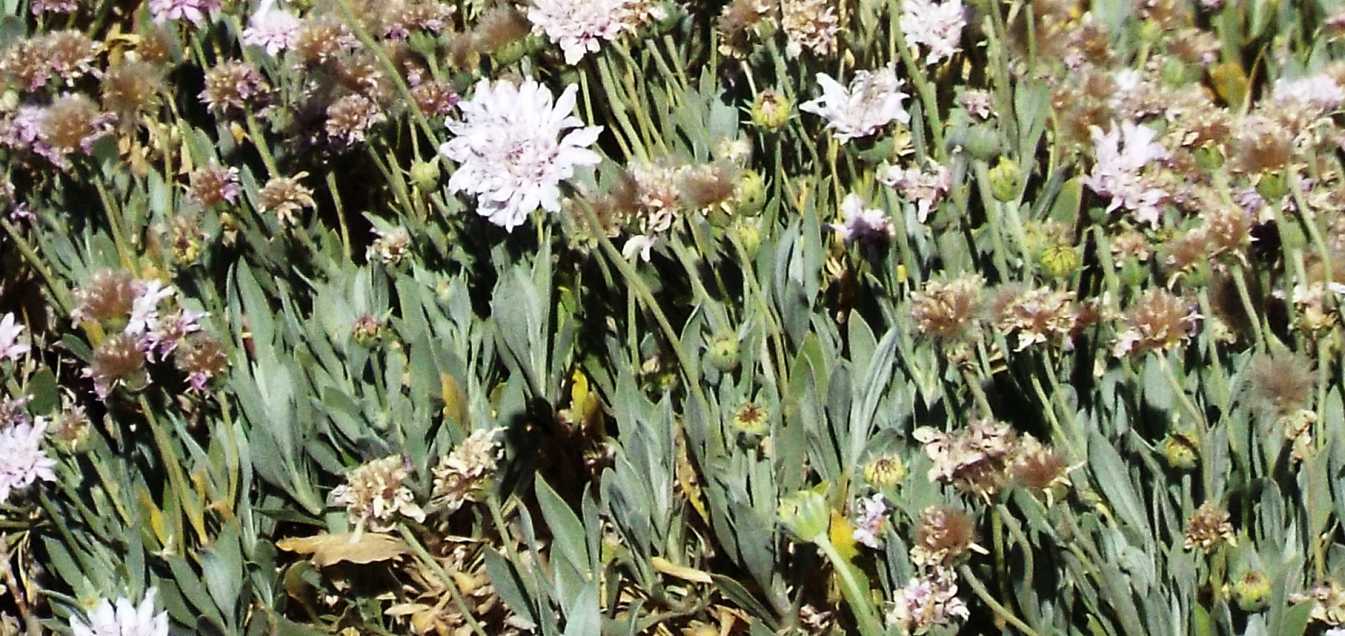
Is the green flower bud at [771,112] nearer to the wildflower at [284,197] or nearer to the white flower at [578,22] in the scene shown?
the white flower at [578,22]

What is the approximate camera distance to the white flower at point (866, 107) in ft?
4.78

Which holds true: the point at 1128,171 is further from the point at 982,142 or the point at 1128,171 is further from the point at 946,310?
the point at 946,310

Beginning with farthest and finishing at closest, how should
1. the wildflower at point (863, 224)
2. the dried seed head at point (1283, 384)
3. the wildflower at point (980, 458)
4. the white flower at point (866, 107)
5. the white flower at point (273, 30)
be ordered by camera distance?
the white flower at point (273, 30) → the wildflower at point (863, 224) → the white flower at point (866, 107) → the dried seed head at point (1283, 384) → the wildflower at point (980, 458)

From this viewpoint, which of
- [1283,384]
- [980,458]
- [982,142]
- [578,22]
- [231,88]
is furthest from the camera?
[231,88]

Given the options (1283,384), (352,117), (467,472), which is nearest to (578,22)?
(352,117)

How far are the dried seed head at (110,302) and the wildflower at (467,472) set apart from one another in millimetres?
420

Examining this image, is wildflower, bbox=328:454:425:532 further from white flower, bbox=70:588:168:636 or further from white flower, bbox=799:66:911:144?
white flower, bbox=799:66:911:144

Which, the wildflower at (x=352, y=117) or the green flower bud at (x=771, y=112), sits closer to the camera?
the green flower bud at (x=771, y=112)

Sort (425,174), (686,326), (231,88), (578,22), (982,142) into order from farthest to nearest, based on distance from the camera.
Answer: (231,88) < (425,174) < (578,22) < (686,326) < (982,142)

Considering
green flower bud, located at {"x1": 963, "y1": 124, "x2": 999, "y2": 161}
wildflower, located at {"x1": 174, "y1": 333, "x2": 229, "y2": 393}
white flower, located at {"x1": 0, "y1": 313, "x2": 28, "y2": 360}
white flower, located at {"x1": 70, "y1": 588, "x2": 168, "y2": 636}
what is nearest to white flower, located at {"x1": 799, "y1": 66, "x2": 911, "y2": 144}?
green flower bud, located at {"x1": 963, "y1": 124, "x2": 999, "y2": 161}

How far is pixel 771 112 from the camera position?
1.51m

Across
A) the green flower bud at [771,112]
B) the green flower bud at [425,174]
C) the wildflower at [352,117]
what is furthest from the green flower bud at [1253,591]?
the wildflower at [352,117]

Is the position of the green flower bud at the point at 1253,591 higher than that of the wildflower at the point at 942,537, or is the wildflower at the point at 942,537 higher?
the wildflower at the point at 942,537

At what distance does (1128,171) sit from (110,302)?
1.05m
